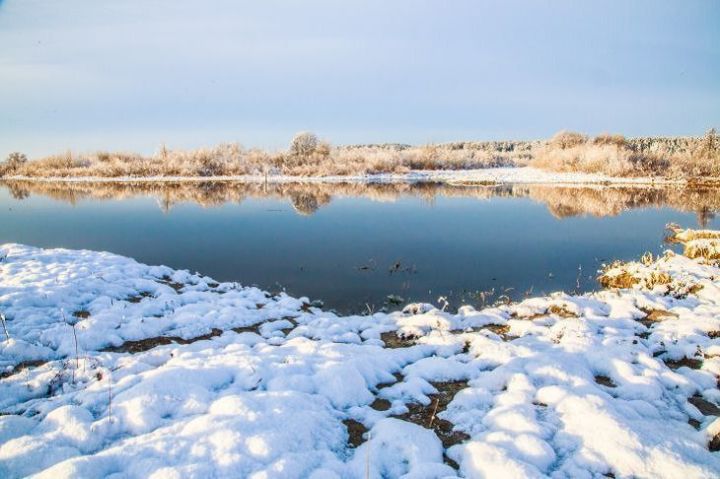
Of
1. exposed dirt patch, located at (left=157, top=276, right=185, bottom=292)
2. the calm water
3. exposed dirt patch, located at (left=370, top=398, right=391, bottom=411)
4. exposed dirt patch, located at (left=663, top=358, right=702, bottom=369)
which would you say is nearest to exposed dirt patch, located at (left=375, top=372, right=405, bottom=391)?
exposed dirt patch, located at (left=370, top=398, right=391, bottom=411)

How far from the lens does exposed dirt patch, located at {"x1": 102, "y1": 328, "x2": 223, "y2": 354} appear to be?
5441 millimetres

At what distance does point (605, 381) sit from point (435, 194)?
21776 mm

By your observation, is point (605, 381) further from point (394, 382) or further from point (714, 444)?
point (394, 382)

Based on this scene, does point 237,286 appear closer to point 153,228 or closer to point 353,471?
point 353,471

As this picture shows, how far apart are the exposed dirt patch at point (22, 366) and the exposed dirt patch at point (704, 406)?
6.58m

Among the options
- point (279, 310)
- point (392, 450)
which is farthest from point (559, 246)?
point (392, 450)

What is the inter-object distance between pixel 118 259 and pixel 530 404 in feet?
27.9

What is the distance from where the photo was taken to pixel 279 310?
725 cm

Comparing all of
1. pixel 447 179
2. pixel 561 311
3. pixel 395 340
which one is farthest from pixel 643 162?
pixel 395 340

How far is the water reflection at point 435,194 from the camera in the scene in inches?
786

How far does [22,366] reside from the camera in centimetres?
473

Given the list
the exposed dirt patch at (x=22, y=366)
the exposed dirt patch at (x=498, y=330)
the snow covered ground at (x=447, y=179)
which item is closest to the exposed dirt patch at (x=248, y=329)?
the exposed dirt patch at (x=22, y=366)

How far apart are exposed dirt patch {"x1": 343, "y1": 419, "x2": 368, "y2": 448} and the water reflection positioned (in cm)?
1529

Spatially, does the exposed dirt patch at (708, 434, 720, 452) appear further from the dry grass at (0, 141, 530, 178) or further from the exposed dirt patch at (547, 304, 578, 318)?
the dry grass at (0, 141, 530, 178)
